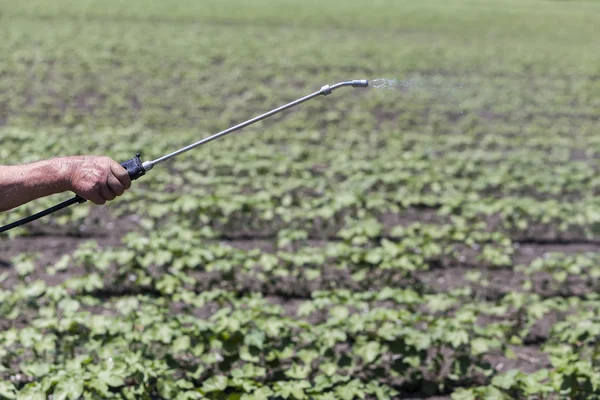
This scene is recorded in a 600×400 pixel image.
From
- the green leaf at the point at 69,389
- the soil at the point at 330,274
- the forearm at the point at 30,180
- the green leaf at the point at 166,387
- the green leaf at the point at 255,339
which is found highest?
the forearm at the point at 30,180

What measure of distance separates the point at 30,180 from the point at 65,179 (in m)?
0.13

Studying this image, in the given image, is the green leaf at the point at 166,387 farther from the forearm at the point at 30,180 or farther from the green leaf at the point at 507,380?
the green leaf at the point at 507,380

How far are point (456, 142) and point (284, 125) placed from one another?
258cm

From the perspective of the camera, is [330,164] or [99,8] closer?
[330,164]

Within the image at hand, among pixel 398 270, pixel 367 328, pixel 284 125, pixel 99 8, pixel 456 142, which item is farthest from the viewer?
pixel 99 8

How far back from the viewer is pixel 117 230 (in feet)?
22.0

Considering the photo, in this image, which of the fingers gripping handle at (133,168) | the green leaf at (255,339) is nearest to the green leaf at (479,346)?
the green leaf at (255,339)

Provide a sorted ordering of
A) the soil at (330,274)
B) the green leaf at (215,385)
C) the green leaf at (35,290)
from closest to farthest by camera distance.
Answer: the green leaf at (215,385)
the green leaf at (35,290)
the soil at (330,274)

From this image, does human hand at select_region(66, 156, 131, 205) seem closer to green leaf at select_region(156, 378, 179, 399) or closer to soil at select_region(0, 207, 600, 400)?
green leaf at select_region(156, 378, 179, 399)

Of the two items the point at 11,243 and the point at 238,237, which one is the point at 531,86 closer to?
the point at 238,237

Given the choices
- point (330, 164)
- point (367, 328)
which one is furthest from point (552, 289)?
point (330, 164)

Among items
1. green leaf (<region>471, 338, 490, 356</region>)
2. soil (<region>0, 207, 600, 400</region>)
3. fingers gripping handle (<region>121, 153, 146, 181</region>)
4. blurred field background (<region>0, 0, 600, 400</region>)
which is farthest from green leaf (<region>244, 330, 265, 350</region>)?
fingers gripping handle (<region>121, 153, 146, 181</region>)

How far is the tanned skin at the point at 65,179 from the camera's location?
2.70m

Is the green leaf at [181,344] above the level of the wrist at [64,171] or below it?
below
